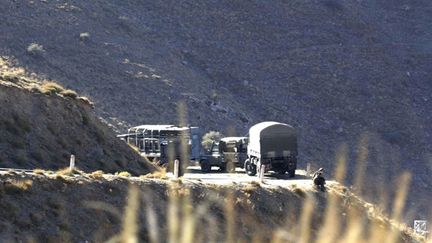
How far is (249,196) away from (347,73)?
56.0 meters

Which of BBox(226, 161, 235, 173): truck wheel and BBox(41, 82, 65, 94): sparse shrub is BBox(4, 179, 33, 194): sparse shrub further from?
BBox(226, 161, 235, 173): truck wheel

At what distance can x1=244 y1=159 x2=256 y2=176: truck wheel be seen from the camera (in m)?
40.9

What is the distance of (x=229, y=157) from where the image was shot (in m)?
45.2

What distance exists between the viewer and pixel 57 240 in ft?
66.5

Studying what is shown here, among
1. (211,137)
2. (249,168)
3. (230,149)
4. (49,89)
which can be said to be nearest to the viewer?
(49,89)

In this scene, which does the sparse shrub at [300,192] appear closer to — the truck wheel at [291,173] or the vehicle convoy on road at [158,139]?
→ the truck wheel at [291,173]

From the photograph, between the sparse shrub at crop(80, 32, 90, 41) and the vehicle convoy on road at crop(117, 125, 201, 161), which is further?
the sparse shrub at crop(80, 32, 90, 41)

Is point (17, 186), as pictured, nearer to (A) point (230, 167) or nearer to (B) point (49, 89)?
(B) point (49, 89)

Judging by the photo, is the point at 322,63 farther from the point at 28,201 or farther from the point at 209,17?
the point at 28,201

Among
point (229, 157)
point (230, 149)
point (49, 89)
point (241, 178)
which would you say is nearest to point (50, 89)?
point (49, 89)

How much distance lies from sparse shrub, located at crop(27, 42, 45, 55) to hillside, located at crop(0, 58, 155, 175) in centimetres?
3267

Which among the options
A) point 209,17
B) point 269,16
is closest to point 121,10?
point 209,17

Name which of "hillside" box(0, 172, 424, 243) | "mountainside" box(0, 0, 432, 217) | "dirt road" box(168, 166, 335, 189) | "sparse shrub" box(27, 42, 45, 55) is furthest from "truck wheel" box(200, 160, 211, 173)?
"sparse shrub" box(27, 42, 45, 55)

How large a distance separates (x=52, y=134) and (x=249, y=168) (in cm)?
1085
